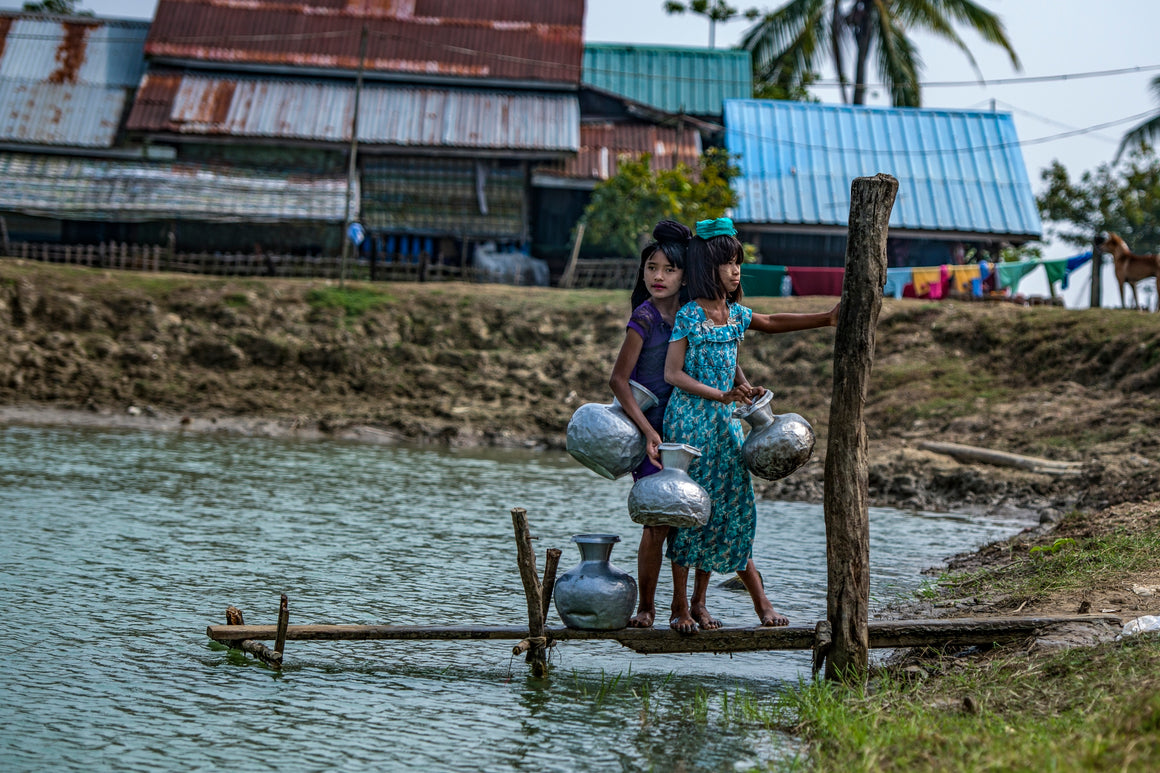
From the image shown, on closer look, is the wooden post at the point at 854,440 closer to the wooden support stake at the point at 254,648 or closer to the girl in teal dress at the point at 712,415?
the girl in teal dress at the point at 712,415

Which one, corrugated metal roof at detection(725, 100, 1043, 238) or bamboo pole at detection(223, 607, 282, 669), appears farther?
corrugated metal roof at detection(725, 100, 1043, 238)

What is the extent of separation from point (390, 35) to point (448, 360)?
33.0 feet

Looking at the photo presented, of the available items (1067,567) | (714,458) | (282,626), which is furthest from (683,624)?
(1067,567)

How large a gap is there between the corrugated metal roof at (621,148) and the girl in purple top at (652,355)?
17.9 m

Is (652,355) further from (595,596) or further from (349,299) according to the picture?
(349,299)

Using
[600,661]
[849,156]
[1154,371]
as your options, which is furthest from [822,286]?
[600,661]

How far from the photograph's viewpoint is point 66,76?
2405 cm

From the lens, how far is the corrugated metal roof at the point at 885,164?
2367 cm

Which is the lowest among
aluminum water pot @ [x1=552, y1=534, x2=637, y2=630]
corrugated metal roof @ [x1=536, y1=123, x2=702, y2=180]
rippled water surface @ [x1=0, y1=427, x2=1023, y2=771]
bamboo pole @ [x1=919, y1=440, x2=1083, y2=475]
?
rippled water surface @ [x1=0, y1=427, x2=1023, y2=771]

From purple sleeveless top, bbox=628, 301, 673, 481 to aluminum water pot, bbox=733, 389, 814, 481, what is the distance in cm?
41

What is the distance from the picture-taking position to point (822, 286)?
2053 cm

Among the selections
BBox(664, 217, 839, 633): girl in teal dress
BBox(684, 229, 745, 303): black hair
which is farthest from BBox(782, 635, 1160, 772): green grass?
BBox(684, 229, 745, 303): black hair

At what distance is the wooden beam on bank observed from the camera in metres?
4.89

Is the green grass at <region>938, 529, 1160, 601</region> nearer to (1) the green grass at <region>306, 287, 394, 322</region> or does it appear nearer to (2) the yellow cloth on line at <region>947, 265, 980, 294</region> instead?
(1) the green grass at <region>306, 287, 394, 322</region>
